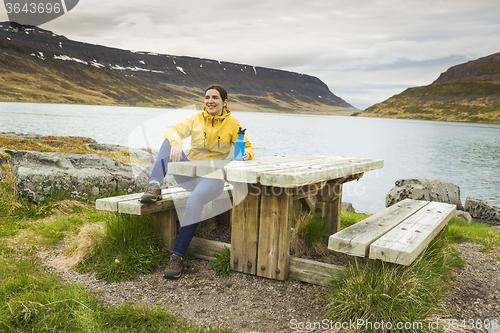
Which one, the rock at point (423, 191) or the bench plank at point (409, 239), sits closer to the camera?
the bench plank at point (409, 239)

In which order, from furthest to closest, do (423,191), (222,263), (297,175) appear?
(423,191), (222,263), (297,175)

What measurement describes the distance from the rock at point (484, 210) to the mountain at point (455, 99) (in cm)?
14145

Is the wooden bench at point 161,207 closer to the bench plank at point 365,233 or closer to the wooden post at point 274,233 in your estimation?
the wooden post at point 274,233

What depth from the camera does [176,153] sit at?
138 inches

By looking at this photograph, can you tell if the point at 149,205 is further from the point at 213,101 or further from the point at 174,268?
the point at 213,101

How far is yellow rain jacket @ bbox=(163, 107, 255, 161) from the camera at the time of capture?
3887 millimetres

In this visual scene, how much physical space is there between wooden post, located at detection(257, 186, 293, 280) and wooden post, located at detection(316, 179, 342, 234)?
4.74 feet

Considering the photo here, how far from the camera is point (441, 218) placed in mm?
3766

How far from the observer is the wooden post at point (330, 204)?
185 inches

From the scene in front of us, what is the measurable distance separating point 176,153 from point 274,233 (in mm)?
1193

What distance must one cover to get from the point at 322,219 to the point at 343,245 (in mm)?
1977

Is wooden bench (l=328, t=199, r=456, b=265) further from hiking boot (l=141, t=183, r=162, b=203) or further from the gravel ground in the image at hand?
hiking boot (l=141, t=183, r=162, b=203)

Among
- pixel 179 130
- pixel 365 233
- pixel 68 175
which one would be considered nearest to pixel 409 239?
pixel 365 233

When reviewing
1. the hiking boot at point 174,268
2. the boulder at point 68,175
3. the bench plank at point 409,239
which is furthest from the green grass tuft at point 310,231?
the boulder at point 68,175
